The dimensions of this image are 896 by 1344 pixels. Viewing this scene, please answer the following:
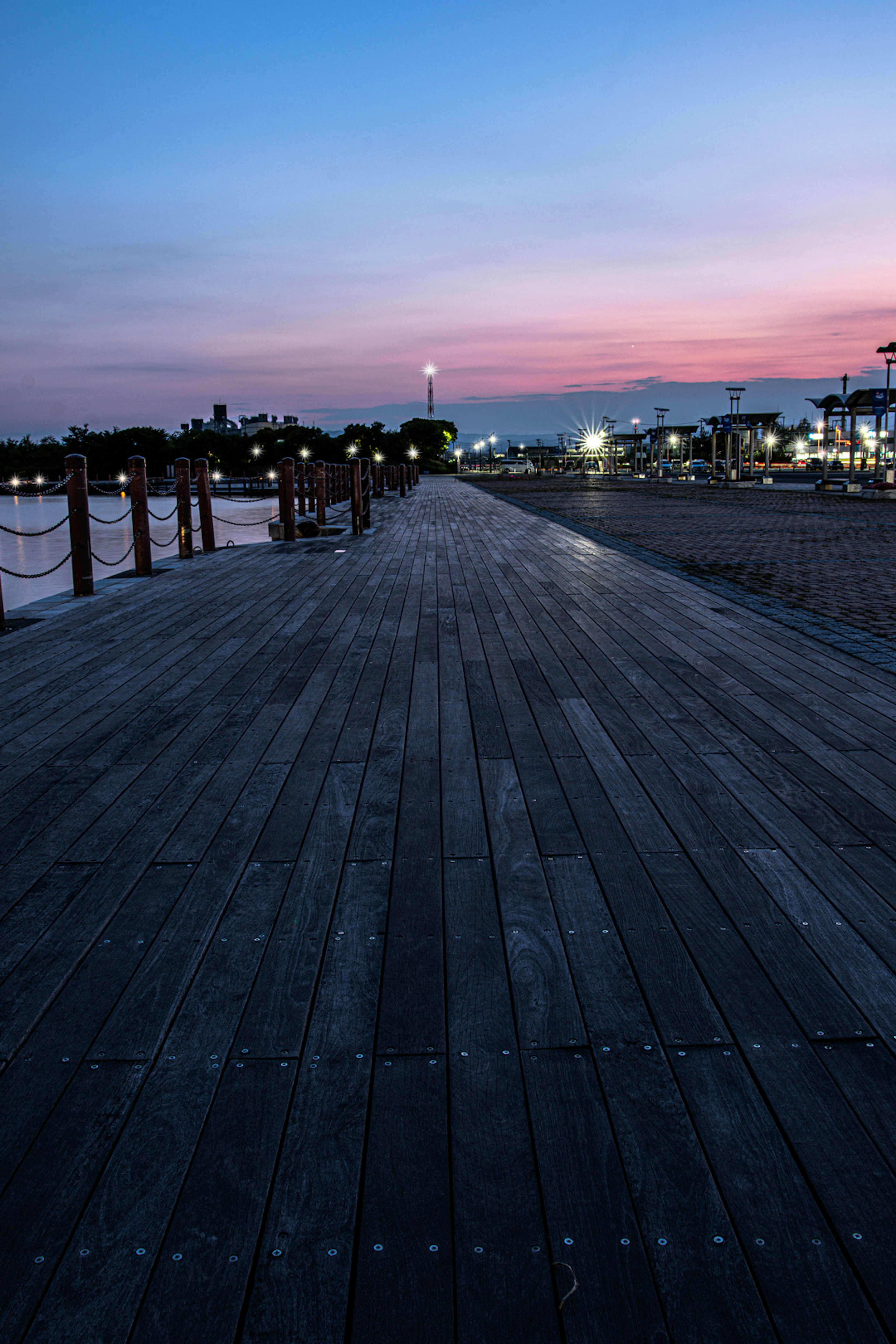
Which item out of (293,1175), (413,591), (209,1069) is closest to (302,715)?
(209,1069)

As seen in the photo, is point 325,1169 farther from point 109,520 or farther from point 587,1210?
point 109,520

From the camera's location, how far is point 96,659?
5910 mm

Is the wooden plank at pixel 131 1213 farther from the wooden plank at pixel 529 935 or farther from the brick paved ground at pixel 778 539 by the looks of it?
the brick paved ground at pixel 778 539

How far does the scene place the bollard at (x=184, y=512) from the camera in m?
11.7

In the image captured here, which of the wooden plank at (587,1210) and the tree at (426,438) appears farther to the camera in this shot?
the tree at (426,438)


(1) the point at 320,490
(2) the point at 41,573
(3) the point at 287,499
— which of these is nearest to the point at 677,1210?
(2) the point at 41,573

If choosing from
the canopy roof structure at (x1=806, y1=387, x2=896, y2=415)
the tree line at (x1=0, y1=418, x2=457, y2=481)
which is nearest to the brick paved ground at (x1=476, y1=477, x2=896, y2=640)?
the canopy roof structure at (x1=806, y1=387, x2=896, y2=415)

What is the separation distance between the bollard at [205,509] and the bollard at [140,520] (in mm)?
2607

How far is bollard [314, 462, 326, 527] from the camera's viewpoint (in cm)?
1566

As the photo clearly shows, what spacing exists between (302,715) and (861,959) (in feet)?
9.51

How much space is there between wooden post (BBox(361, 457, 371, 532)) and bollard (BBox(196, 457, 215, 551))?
3220 millimetres

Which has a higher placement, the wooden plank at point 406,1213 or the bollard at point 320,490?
the bollard at point 320,490

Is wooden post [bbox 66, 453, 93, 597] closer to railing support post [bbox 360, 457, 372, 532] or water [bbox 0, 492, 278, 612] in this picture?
water [bbox 0, 492, 278, 612]

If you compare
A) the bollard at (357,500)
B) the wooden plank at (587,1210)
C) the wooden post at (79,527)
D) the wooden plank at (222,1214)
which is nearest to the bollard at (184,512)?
the wooden post at (79,527)
